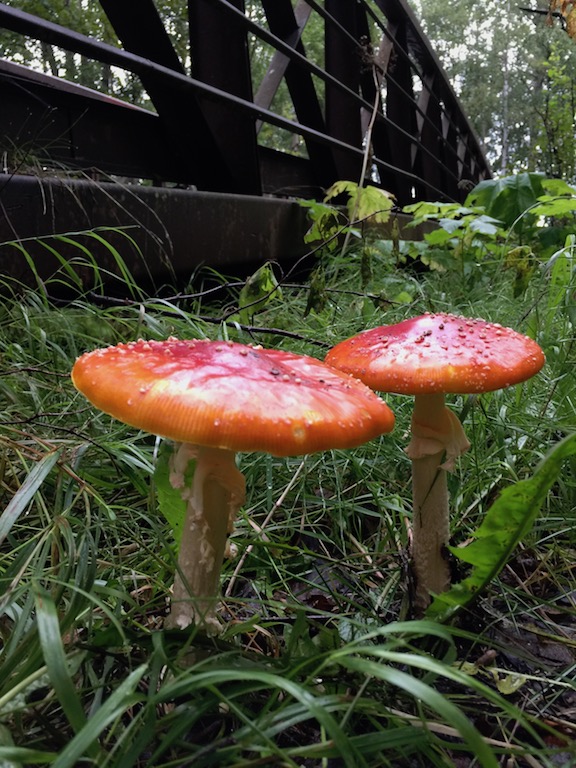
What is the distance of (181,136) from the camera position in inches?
137

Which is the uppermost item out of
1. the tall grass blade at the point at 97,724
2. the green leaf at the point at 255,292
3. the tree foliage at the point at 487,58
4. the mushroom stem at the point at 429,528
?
the tree foliage at the point at 487,58

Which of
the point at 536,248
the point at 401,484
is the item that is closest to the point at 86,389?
the point at 401,484

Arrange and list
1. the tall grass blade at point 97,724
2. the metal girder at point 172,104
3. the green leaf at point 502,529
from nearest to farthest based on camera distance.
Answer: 1. the tall grass blade at point 97,724
2. the green leaf at point 502,529
3. the metal girder at point 172,104

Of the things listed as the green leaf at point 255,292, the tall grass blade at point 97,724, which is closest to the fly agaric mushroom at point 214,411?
the tall grass blade at point 97,724

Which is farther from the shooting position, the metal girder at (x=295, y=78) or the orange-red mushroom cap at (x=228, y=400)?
the metal girder at (x=295, y=78)

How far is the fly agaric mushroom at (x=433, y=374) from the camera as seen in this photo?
48.8 inches

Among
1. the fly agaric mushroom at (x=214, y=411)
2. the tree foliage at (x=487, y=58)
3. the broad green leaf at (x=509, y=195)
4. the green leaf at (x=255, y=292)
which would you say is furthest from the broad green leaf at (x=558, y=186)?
the tree foliage at (x=487, y=58)

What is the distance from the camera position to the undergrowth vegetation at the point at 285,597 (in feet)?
2.89

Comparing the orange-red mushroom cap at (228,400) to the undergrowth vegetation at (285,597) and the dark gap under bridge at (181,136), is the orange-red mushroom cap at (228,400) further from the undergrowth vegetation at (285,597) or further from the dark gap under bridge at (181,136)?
the dark gap under bridge at (181,136)

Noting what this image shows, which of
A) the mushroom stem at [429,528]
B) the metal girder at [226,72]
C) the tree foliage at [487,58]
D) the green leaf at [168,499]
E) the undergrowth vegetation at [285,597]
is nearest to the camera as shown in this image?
the undergrowth vegetation at [285,597]

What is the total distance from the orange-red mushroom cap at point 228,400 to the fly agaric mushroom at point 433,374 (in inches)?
6.9

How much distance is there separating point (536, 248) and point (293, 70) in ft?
8.23

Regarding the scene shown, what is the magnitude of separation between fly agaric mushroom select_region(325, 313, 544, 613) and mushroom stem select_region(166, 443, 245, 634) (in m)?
0.39

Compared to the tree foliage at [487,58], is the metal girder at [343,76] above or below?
below
